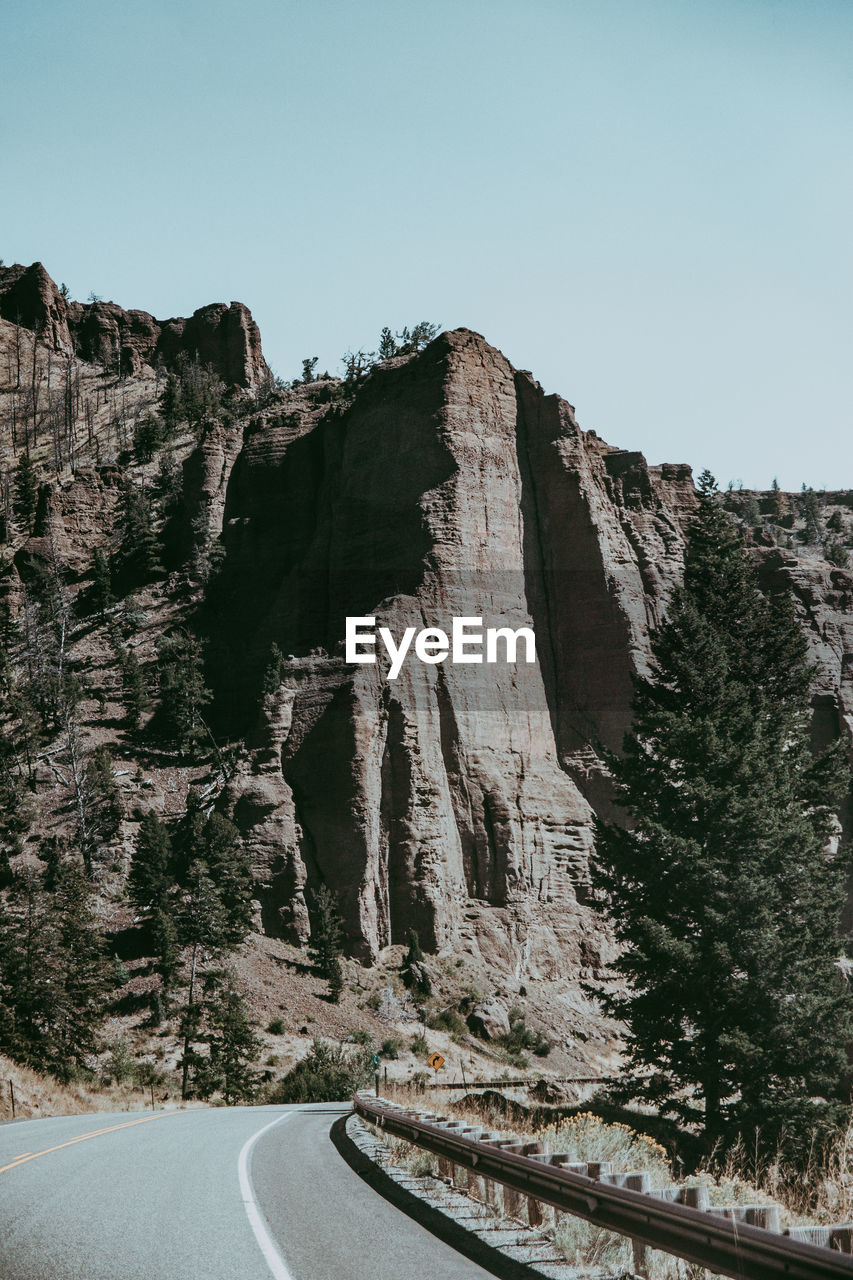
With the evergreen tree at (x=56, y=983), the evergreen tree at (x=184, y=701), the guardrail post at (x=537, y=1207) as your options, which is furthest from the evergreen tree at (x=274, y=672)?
the guardrail post at (x=537, y=1207)

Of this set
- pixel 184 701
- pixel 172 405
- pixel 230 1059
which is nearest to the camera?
pixel 230 1059

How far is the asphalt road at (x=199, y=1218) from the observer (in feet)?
24.1

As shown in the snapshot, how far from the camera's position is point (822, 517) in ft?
379

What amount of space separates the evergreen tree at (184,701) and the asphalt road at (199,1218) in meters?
46.5

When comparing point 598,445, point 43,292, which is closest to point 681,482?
point 598,445

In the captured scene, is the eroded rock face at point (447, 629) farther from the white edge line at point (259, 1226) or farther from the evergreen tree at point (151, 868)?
the white edge line at point (259, 1226)

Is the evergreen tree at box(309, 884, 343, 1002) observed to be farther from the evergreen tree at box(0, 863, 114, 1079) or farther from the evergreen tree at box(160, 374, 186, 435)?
the evergreen tree at box(160, 374, 186, 435)

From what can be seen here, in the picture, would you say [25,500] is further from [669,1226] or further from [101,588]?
[669,1226]

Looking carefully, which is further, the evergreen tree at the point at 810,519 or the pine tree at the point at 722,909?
the evergreen tree at the point at 810,519

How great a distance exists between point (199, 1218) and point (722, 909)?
50.8 feet

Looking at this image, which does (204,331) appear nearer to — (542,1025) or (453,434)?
(453,434)

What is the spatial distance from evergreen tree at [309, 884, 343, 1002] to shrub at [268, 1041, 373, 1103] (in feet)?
22.5

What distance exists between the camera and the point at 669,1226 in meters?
6.37

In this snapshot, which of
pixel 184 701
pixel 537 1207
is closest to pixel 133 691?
pixel 184 701
